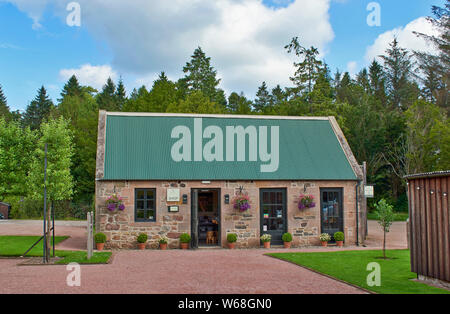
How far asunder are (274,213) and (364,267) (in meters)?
6.75

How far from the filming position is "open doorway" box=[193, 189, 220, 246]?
19109 mm

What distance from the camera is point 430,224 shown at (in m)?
10.7

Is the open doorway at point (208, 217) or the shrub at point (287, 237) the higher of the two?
the open doorway at point (208, 217)

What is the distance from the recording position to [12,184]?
1914 centimetres

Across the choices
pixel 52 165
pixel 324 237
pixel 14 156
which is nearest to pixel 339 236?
pixel 324 237

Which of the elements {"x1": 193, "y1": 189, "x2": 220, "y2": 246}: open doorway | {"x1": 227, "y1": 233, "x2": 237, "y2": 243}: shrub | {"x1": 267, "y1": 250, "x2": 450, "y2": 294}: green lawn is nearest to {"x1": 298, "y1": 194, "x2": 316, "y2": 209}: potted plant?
{"x1": 267, "y1": 250, "x2": 450, "y2": 294}: green lawn

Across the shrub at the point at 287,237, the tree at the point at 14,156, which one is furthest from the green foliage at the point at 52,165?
the shrub at the point at 287,237

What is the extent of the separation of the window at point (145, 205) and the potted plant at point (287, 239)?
5553mm

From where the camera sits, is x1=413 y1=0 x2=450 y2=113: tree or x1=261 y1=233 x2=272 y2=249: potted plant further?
x1=413 y1=0 x2=450 y2=113: tree

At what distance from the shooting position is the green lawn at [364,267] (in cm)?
996

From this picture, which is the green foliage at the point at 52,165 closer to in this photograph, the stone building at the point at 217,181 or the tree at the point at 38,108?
the stone building at the point at 217,181

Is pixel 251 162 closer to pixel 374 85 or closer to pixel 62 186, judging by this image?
pixel 62 186

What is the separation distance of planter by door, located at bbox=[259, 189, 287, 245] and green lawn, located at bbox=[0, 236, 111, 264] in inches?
265

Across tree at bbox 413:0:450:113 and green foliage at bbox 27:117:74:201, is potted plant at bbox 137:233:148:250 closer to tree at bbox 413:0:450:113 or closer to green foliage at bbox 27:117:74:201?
green foliage at bbox 27:117:74:201
